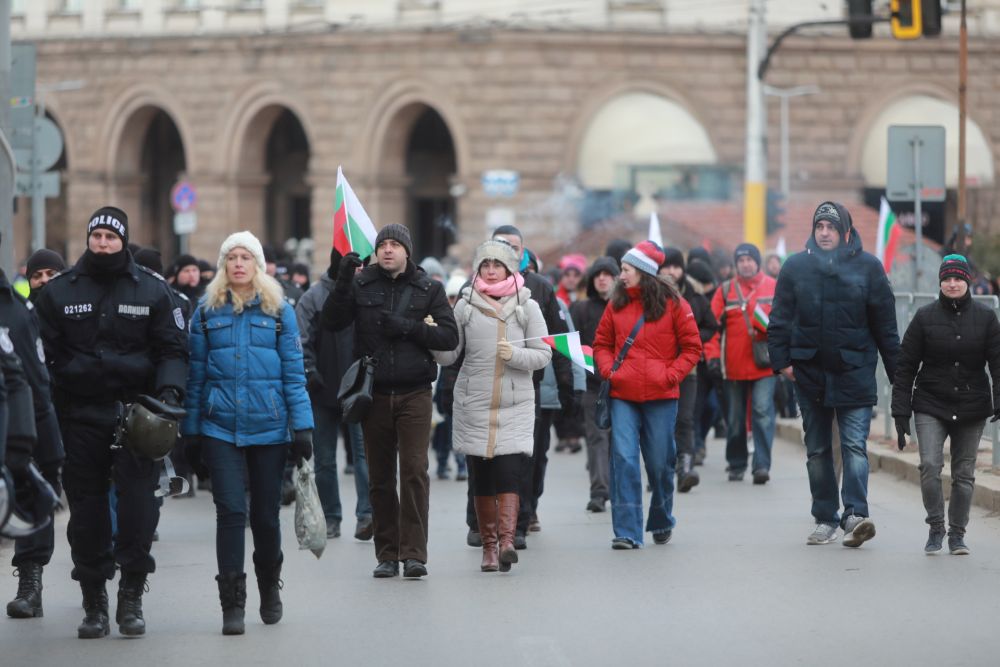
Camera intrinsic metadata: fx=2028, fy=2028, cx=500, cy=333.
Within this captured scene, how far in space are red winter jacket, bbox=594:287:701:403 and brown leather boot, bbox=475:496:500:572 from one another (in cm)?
123

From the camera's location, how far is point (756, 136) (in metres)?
32.2

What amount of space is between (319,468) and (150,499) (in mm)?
3723

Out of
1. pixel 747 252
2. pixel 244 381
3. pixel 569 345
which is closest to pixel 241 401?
pixel 244 381

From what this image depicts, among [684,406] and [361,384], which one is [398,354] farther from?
[684,406]

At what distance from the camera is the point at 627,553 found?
38.9ft

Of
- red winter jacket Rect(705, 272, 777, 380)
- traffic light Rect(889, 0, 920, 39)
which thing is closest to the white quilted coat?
red winter jacket Rect(705, 272, 777, 380)

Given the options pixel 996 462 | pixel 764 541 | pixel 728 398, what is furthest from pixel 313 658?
pixel 728 398

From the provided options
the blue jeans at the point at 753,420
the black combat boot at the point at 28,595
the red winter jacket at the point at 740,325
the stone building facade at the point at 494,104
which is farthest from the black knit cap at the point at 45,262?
the stone building facade at the point at 494,104

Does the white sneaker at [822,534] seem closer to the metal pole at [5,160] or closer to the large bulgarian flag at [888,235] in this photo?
the metal pole at [5,160]

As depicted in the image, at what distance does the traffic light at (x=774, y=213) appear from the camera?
34.0 m

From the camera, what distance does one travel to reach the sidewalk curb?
13.3 meters

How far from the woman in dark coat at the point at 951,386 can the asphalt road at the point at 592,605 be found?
340 mm

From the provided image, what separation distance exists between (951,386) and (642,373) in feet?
5.96

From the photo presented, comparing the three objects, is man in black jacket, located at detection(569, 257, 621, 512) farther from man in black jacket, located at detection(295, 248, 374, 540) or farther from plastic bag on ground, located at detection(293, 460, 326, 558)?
plastic bag on ground, located at detection(293, 460, 326, 558)
